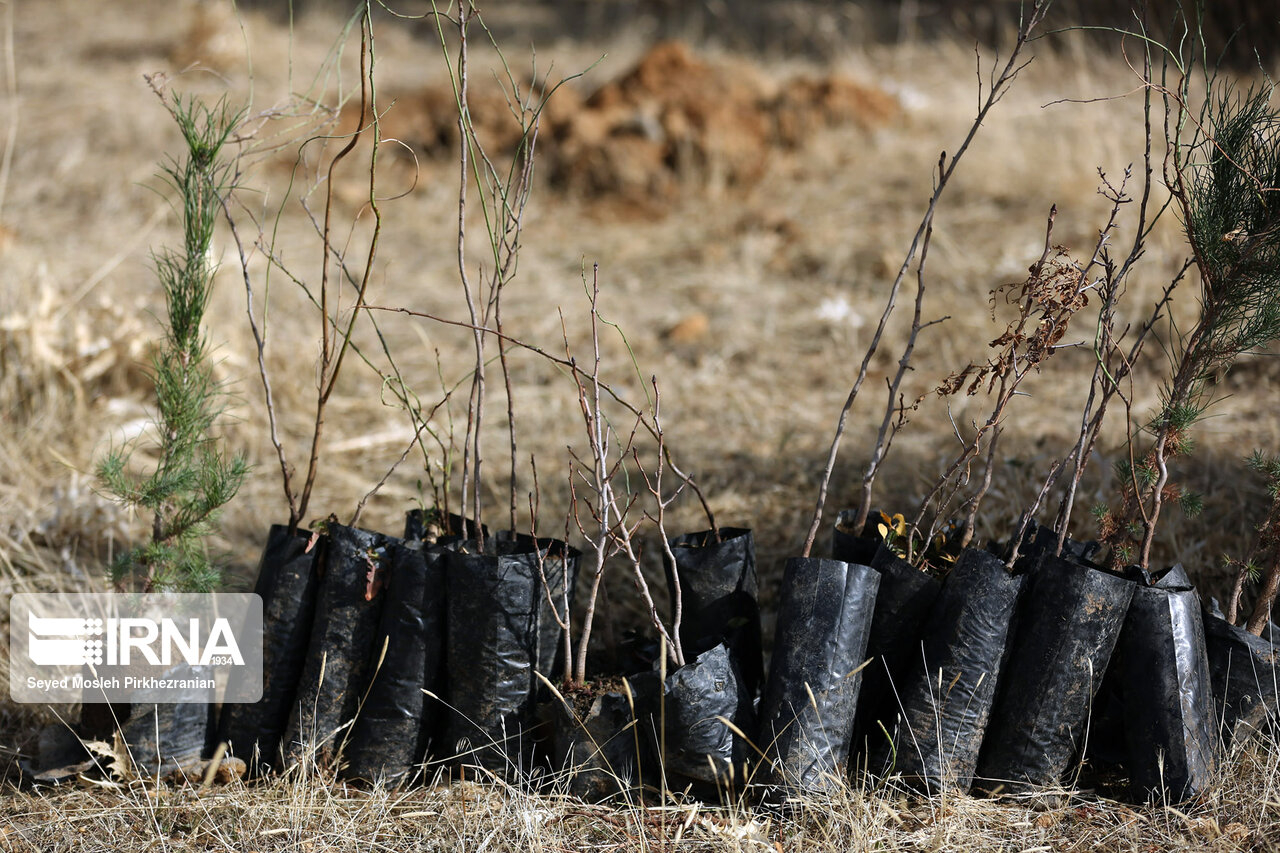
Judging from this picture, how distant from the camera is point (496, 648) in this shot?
213 centimetres

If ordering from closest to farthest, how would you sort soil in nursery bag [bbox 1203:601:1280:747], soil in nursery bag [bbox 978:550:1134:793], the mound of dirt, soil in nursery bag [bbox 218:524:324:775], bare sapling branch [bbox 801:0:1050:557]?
bare sapling branch [bbox 801:0:1050:557], soil in nursery bag [bbox 978:550:1134:793], soil in nursery bag [bbox 1203:601:1280:747], soil in nursery bag [bbox 218:524:324:775], the mound of dirt

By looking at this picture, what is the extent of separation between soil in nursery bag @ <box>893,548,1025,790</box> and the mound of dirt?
509 cm

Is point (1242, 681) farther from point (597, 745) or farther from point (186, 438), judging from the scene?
point (186, 438)

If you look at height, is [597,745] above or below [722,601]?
below

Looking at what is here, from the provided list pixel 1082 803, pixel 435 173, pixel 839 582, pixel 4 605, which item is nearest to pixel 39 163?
pixel 435 173

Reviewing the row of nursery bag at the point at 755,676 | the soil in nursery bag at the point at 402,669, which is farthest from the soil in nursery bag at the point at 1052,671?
the soil in nursery bag at the point at 402,669

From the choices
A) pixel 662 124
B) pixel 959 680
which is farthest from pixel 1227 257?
pixel 662 124

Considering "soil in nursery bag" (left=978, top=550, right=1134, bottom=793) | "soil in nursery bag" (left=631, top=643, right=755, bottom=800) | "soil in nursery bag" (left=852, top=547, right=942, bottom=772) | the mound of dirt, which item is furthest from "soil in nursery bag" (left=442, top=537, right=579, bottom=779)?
the mound of dirt

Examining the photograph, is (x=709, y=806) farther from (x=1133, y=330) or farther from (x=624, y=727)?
(x=1133, y=330)

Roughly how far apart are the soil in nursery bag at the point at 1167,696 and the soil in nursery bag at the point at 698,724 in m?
0.81

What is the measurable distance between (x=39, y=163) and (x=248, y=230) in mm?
1967

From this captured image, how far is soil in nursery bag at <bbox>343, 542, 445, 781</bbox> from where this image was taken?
7.08 ft

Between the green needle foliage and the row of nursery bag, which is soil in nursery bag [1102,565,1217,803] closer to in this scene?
the row of nursery bag

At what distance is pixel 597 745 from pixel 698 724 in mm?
222
